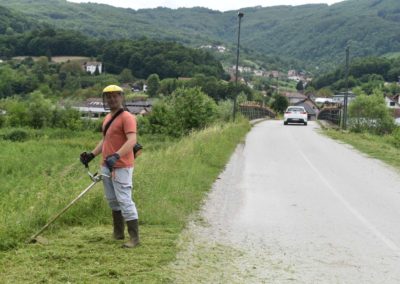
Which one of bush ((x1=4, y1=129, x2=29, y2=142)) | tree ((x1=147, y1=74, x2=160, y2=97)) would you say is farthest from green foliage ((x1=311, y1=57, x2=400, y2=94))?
bush ((x1=4, y1=129, x2=29, y2=142))

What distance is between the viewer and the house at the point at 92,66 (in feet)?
436

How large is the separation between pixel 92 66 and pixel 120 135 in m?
133

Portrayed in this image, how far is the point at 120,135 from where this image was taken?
657 cm

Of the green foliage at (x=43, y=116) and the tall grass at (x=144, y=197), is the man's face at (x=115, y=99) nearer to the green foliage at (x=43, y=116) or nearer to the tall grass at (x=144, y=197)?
the tall grass at (x=144, y=197)

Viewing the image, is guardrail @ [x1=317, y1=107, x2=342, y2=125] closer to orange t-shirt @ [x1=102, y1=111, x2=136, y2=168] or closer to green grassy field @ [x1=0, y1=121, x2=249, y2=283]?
green grassy field @ [x1=0, y1=121, x2=249, y2=283]

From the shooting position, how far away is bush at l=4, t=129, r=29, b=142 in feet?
179

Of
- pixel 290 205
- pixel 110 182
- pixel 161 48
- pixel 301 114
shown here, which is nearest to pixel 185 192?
pixel 290 205

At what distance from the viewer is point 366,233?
317 inches

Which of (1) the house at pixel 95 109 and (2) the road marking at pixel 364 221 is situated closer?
(2) the road marking at pixel 364 221

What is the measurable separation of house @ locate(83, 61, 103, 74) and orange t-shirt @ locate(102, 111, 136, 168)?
421 ft

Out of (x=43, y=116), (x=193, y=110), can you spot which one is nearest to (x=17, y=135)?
(x=43, y=116)

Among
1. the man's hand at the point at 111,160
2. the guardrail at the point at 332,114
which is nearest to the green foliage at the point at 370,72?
the guardrail at the point at 332,114

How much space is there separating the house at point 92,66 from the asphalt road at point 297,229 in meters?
122

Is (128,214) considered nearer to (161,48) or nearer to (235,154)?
(235,154)
